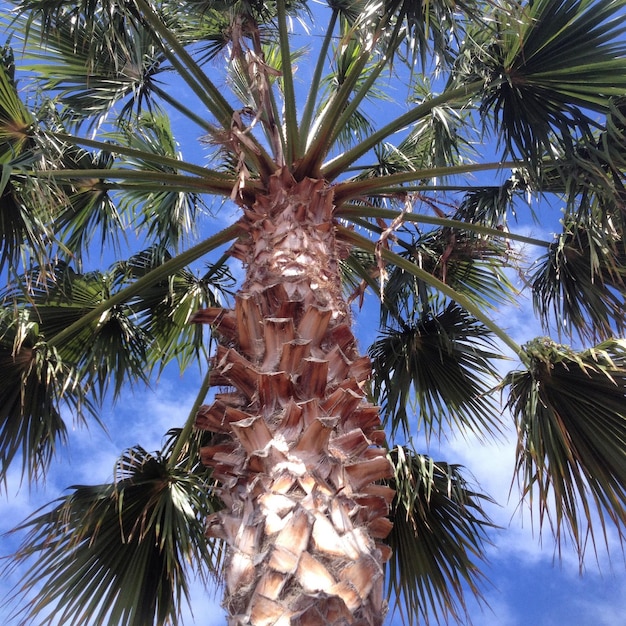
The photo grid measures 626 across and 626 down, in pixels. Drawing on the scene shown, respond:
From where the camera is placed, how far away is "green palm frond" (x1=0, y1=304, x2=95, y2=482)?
4.82m

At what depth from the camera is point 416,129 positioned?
285 inches

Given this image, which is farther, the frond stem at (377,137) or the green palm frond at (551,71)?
the frond stem at (377,137)

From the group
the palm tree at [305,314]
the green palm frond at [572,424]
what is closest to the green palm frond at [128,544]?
the palm tree at [305,314]

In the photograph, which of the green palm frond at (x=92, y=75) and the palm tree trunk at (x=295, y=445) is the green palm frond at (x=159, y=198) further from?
the palm tree trunk at (x=295, y=445)

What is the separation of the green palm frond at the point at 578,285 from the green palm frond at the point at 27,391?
3811 millimetres

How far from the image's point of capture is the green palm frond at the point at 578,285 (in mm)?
5277

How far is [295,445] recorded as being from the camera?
305cm

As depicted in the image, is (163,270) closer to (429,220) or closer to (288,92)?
(288,92)

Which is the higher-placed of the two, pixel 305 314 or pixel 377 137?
pixel 377 137

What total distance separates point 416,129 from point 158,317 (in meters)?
3.35

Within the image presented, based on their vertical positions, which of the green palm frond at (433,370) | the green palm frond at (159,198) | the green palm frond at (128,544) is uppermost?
the green palm frond at (159,198)

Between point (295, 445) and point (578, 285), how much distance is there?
135 inches

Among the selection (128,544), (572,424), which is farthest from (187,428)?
(572,424)

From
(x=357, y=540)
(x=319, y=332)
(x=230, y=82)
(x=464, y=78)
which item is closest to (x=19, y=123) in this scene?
(x=230, y=82)
